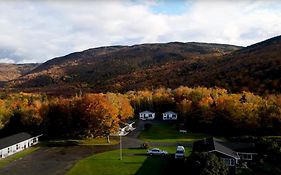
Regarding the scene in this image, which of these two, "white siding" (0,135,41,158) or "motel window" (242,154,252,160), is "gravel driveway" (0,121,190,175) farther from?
"motel window" (242,154,252,160)

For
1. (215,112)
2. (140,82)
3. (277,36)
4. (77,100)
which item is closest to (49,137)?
(77,100)

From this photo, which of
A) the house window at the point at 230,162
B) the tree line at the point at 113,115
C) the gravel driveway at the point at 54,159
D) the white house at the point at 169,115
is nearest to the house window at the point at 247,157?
the house window at the point at 230,162

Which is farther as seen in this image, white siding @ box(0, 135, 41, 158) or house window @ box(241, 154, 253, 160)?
white siding @ box(0, 135, 41, 158)

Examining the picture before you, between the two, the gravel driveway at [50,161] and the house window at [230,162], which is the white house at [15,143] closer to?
the gravel driveway at [50,161]

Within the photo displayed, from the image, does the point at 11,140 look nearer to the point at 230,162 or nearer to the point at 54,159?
the point at 54,159

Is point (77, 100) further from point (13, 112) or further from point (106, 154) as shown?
point (106, 154)

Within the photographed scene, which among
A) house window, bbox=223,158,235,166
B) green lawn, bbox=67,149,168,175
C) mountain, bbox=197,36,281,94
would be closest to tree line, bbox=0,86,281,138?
green lawn, bbox=67,149,168,175
